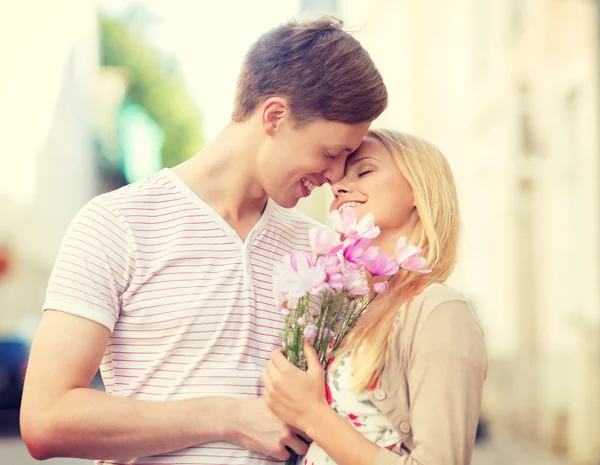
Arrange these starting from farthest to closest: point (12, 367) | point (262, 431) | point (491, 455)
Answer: point (12, 367), point (491, 455), point (262, 431)

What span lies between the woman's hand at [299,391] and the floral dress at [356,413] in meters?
0.08

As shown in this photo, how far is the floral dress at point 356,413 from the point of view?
279 cm

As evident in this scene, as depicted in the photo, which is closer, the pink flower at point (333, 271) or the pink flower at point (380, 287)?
the pink flower at point (333, 271)

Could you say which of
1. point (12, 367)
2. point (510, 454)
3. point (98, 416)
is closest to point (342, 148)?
point (98, 416)

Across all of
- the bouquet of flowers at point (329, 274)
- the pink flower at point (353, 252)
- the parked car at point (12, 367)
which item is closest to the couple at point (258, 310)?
the bouquet of flowers at point (329, 274)

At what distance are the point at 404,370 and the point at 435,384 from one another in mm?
170

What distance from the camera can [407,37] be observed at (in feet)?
79.0

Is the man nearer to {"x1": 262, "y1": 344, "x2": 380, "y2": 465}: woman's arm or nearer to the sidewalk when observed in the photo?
{"x1": 262, "y1": 344, "x2": 380, "y2": 465}: woman's arm

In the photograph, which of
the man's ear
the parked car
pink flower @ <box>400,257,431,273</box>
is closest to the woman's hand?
pink flower @ <box>400,257,431,273</box>

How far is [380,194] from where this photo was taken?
3129mm

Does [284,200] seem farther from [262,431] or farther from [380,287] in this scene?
[262,431]

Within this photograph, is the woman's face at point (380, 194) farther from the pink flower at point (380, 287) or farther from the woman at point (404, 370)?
the pink flower at point (380, 287)

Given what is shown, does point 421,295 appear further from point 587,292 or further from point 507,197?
point 507,197

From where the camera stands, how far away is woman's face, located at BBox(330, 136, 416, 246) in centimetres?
312
